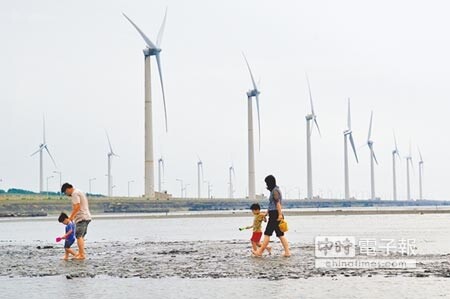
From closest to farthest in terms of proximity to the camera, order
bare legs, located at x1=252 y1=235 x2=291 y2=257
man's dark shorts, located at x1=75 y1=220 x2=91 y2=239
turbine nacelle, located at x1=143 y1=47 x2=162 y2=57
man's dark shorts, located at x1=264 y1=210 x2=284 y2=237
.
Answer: man's dark shorts, located at x1=264 y1=210 x2=284 y2=237, man's dark shorts, located at x1=75 y1=220 x2=91 y2=239, bare legs, located at x1=252 y1=235 x2=291 y2=257, turbine nacelle, located at x1=143 y1=47 x2=162 y2=57

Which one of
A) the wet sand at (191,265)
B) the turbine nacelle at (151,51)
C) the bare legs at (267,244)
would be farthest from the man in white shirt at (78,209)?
the turbine nacelle at (151,51)

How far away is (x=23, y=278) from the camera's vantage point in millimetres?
18688

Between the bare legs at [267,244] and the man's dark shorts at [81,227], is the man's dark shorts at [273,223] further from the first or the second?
the man's dark shorts at [81,227]

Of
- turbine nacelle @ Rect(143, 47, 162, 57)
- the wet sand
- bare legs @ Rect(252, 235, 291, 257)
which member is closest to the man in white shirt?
the wet sand

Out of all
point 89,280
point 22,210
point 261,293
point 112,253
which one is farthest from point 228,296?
point 22,210

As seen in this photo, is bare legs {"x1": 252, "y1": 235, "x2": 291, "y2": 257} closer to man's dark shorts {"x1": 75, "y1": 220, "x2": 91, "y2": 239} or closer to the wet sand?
the wet sand

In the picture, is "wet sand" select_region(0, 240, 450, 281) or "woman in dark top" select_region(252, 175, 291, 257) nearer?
"wet sand" select_region(0, 240, 450, 281)

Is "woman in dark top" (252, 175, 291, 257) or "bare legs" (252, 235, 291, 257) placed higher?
"woman in dark top" (252, 175, 291, 257)

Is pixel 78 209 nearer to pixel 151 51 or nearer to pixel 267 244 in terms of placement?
pixel 267 244

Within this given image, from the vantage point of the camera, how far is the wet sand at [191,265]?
1823 cm

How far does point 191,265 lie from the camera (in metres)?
21.2

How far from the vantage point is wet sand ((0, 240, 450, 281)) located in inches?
718

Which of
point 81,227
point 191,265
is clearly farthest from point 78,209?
point 191,265

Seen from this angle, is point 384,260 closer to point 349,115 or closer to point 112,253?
point 112,253
